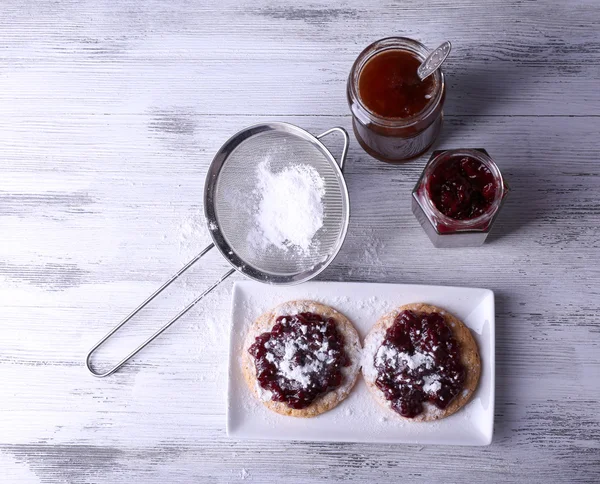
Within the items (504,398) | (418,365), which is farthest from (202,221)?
(504,398)

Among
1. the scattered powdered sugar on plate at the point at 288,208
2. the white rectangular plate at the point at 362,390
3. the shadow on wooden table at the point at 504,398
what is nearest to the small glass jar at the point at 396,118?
the scattered powdered sugar on plate at the point at 288,208

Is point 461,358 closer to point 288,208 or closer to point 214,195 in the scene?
point 288,208

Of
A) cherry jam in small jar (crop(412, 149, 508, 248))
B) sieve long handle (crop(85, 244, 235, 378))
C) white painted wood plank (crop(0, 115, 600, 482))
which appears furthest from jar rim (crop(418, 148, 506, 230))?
sieve long handle (crop(85, 244, 235, 378))

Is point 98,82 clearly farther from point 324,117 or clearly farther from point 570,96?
point 570,96

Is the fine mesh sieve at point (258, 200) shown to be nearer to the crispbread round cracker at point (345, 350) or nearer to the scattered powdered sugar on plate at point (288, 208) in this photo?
the scattered powdered sugar on plate at point (288, 208)

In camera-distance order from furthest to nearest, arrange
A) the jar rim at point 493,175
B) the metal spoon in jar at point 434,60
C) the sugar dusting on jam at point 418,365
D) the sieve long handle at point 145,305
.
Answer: the sieve long handle at point 145,305 < the sugar dusting on jam at point 418,365 < the jar rim at point 493,175 < the metal spoon in jar at point 434,60

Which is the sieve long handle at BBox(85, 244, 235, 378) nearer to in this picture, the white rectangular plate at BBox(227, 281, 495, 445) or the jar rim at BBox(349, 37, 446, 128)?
the white rectangular plate at BBox(227, 281, 495, 445)
